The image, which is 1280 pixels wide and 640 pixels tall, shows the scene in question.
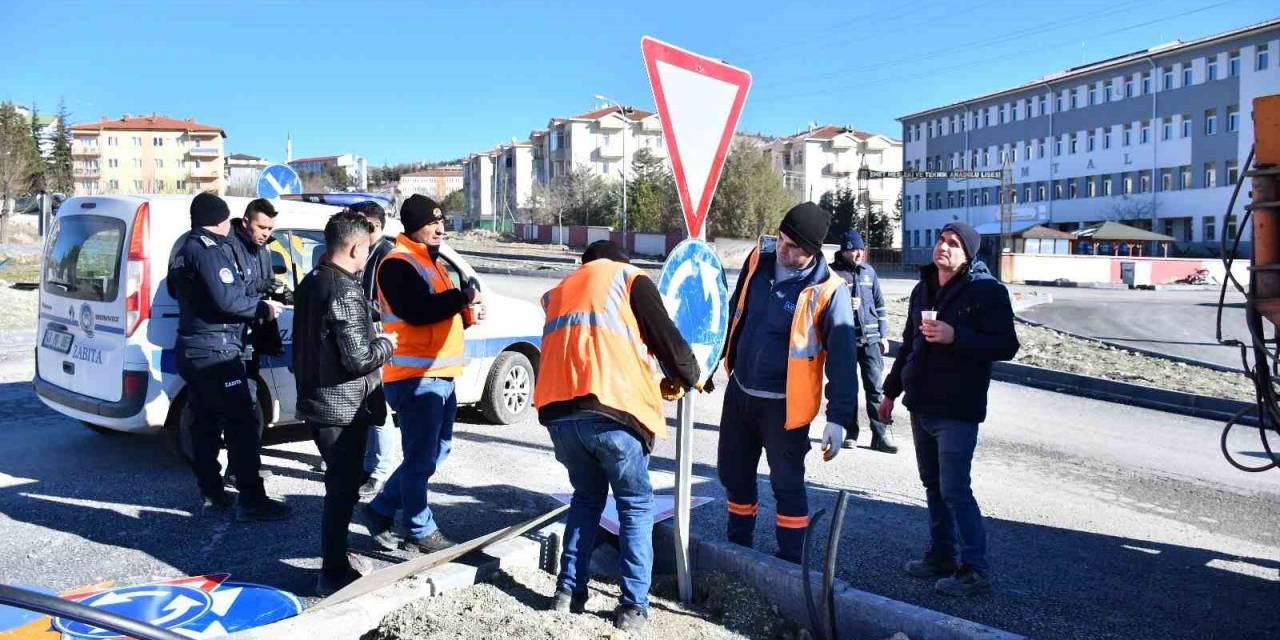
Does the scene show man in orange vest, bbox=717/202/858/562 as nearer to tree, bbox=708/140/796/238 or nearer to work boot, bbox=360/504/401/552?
work boot, bbox=360/504/401/552

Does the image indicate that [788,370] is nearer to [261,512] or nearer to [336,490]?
[336,490]

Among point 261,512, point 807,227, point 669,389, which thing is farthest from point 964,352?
point 261,512

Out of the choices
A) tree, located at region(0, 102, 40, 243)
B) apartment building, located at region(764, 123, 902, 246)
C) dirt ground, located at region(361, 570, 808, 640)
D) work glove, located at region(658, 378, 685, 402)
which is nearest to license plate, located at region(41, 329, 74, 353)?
dirt ground, located at region(361, 570, 808, 640)

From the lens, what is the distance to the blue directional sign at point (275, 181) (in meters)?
12.3

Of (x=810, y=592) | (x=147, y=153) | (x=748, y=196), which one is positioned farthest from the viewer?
(x=147, y=153)

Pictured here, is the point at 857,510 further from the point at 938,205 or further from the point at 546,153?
the point at 546,153

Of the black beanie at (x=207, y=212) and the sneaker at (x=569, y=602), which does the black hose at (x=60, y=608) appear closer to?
the sneaker at (x=569, y=602)

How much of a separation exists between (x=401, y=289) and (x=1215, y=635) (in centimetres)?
417

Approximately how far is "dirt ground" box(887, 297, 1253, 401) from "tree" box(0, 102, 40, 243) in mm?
53937

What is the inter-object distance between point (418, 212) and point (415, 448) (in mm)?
1251

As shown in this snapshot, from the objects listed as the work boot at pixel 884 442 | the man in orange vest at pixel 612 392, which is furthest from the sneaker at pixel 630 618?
the work boot at pixel 884 442

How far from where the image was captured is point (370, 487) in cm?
636

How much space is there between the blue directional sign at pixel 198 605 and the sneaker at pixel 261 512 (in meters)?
1.13

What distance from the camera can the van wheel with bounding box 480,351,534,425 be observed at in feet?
29.2
